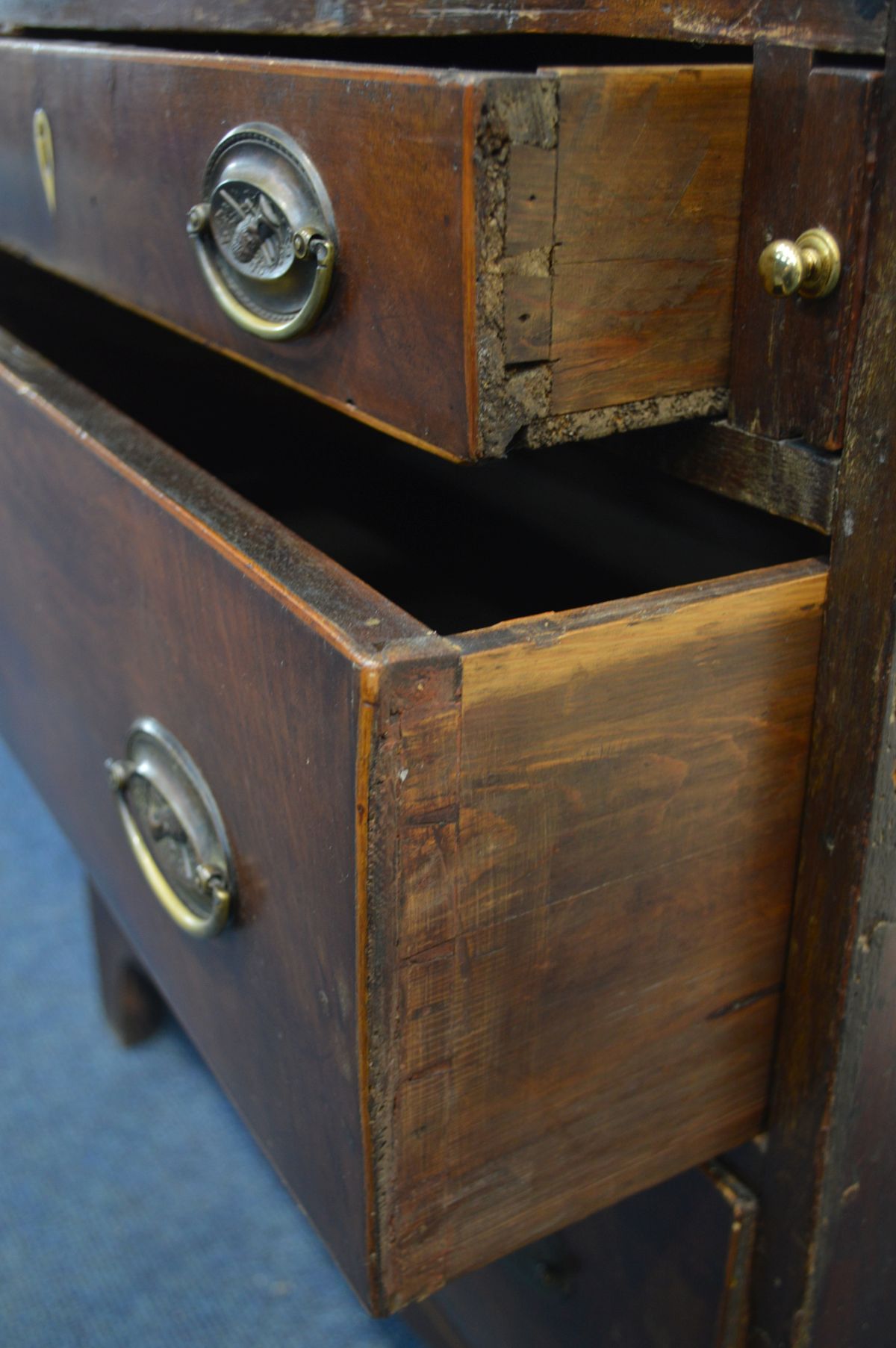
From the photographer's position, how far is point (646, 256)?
41cm

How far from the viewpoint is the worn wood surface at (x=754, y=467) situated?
437 millimetres

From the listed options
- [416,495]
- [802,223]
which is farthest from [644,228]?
[416,495]

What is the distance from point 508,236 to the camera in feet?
1.20

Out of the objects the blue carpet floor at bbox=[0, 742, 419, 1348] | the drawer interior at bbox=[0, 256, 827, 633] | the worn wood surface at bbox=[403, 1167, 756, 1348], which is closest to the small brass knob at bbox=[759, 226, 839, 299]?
the drawer interior at bbox=[0, 256, 827, 633]

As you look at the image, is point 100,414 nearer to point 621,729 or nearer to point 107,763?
point 107,763

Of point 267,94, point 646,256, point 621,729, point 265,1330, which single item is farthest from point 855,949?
point 265,1330

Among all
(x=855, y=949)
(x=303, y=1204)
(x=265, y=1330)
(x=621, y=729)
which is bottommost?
(x=265, y=1330)

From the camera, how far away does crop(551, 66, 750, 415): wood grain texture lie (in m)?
0.38

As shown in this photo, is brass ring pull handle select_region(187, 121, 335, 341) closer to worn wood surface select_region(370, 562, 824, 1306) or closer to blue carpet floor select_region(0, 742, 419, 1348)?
worn wood surface select_region(370, 562, 824, 1306)

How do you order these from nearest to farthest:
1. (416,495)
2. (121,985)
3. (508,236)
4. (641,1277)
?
(508,236), (641,1277), (416,495), (121,985)

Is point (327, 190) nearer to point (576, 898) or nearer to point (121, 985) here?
point (576, 898)

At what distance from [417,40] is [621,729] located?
1.06 ft

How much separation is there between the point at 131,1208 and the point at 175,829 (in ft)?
1.62

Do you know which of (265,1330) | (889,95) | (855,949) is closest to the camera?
(889,95)
